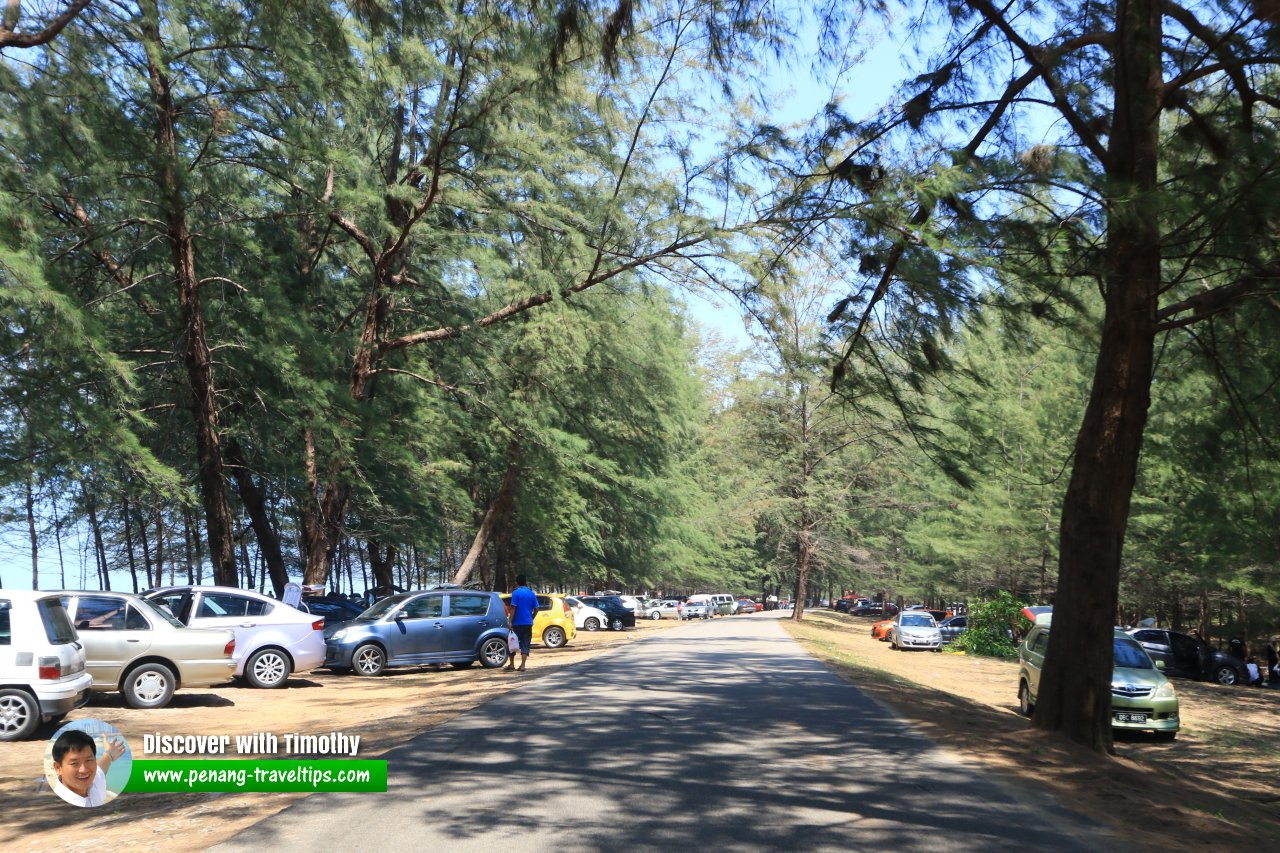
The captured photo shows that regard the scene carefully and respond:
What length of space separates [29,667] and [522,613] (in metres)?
9.50

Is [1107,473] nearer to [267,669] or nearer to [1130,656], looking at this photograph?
[1130,656]

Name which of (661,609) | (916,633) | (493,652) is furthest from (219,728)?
(661,609)

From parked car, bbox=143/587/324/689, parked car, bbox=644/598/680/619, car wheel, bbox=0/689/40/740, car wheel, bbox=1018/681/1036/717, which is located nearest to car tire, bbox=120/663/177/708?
parked car, bbox=143/587/324/689

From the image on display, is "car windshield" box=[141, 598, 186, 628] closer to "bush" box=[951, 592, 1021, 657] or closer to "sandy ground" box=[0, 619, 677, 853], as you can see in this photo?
"sandy ground" box=[0, 619, 677, 853]

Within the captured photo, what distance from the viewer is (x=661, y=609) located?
234ft

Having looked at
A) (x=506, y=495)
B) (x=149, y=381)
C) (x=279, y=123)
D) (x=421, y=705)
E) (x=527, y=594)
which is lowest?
(x=421, y=705)

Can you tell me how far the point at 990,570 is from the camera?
145 ft

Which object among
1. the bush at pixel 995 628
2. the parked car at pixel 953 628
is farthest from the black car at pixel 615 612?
the bush at pixel 995 628

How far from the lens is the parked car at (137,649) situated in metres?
13.3

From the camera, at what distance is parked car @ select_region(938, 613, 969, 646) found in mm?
42584

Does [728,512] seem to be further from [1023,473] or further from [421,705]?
[421,705]

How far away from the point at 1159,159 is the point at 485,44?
965 cm

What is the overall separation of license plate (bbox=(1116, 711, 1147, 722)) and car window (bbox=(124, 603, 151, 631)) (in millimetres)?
14682

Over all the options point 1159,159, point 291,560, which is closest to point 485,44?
point 1159,159
